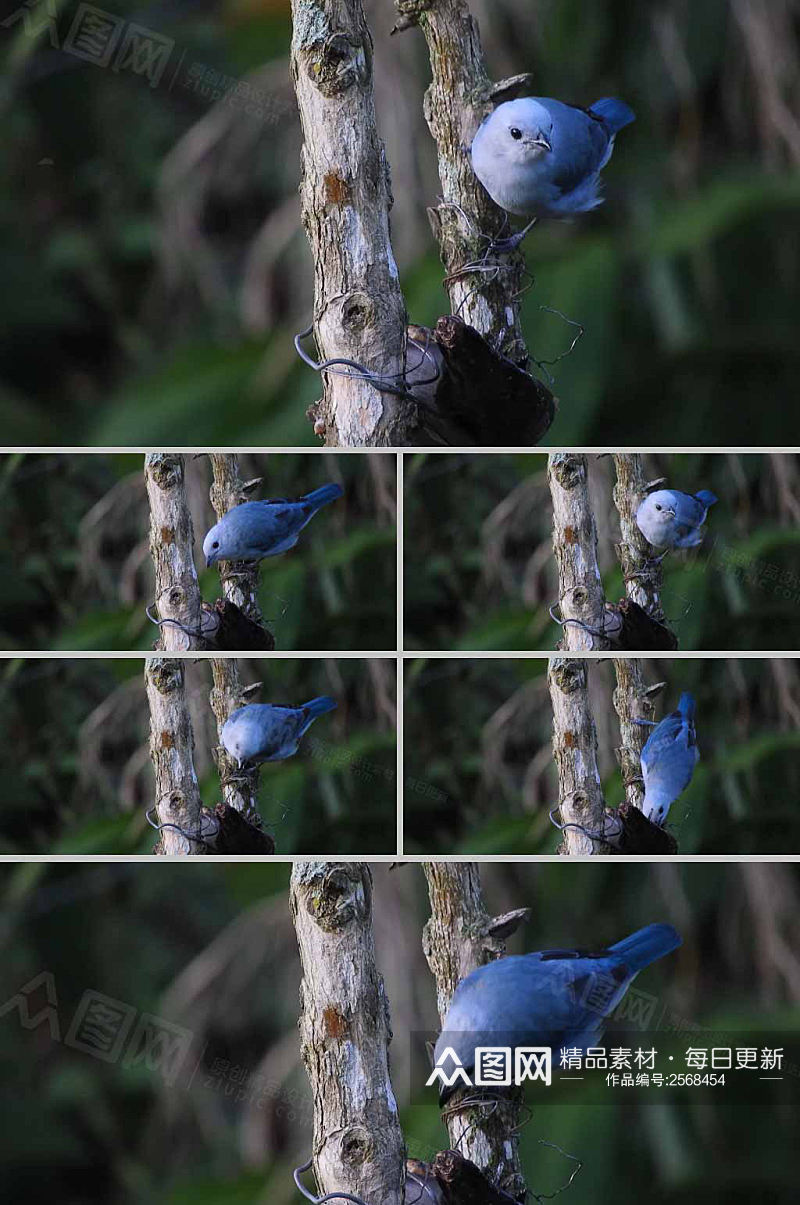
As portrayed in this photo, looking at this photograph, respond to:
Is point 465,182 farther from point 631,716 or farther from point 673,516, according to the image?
point 631,716

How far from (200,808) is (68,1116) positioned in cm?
48

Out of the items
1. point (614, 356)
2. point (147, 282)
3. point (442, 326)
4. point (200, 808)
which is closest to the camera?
point (442, 326)

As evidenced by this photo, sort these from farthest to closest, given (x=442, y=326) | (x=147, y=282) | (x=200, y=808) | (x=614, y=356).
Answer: (x=147, y=282)
(x=614, y=356)
(x=200, y=808)
(x=442, y=326)

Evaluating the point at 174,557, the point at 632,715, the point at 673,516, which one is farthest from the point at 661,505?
the point at 174,557

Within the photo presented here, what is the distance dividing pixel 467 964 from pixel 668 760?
0.24 metres

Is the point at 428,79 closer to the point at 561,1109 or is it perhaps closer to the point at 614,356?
the point at 614,356

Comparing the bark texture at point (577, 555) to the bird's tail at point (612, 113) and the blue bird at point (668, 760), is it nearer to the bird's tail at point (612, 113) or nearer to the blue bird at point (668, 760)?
the blue bird at point (668, 760)

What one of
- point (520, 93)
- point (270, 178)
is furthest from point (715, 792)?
point (270, 178)

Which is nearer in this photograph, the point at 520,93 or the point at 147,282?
the point at 520,93

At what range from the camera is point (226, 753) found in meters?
1.10

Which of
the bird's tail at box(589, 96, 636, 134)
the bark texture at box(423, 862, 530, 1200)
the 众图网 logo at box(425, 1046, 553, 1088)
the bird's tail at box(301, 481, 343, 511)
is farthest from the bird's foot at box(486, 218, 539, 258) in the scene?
the 众图网 logo at box(425, 1046, 553, 1088)

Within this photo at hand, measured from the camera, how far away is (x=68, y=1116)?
1360mm

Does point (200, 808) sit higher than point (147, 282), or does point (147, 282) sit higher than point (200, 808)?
point (147, 282)

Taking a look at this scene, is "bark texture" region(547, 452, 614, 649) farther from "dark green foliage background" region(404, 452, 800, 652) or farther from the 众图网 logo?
the 众图网 logo
